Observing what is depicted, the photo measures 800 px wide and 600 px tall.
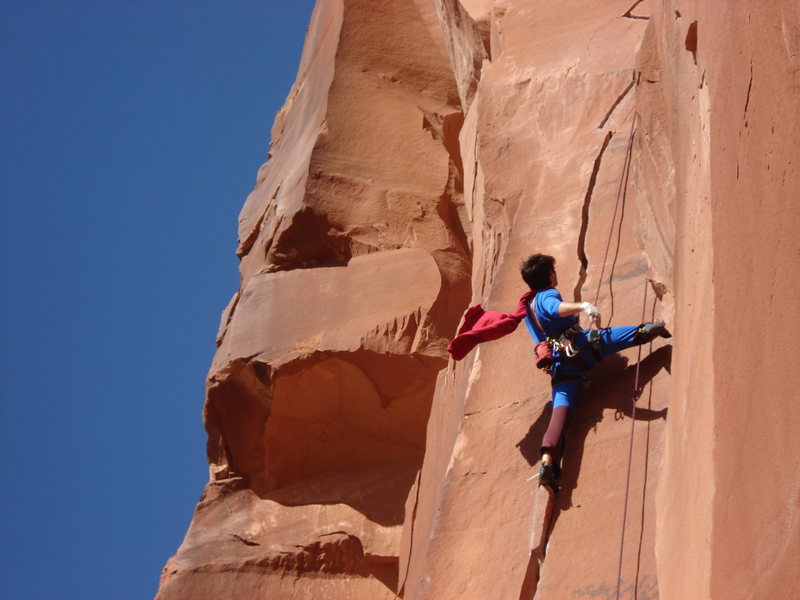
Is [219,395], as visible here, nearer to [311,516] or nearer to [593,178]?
[311,516]

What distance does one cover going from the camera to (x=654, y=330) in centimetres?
580

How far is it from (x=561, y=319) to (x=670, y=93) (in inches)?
50.4

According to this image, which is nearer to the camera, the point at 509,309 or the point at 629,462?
the point at 629,462

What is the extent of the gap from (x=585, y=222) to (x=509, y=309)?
686mm

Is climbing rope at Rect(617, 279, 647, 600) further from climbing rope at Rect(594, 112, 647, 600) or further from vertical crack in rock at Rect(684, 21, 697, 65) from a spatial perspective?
vertical crack in rock at Rect(684, 21, 697, 65)

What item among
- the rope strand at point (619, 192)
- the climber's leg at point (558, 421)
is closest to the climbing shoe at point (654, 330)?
the climber's leg at point (558, 421)

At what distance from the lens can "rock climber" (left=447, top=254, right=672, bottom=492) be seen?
5910 millimetres

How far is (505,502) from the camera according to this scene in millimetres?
6273

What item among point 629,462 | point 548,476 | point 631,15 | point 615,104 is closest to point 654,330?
point 629,462

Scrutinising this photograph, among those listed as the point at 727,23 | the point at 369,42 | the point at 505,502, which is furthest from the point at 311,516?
the point at 727,23

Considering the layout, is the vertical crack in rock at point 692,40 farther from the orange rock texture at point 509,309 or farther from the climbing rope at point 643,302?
the climbing rope at point 643,302

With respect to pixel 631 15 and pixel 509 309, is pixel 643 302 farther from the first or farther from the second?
pixel 631 15

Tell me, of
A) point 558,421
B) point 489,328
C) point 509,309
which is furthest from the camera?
point 509,309

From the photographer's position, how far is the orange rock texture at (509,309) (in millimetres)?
3646
